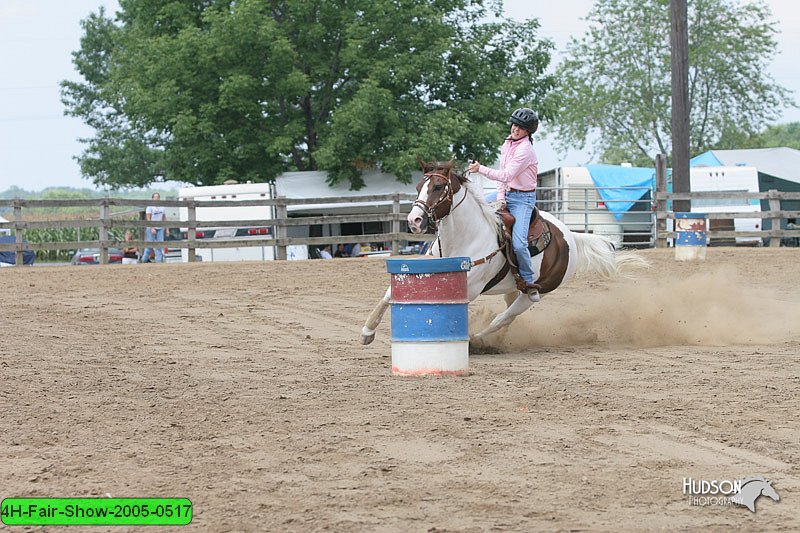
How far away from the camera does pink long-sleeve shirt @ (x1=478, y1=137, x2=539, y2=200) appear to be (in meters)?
9.90

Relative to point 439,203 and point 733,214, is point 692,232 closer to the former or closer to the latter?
point 733,214

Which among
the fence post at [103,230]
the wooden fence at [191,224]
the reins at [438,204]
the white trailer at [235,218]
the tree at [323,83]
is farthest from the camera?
the tree at [323,83]

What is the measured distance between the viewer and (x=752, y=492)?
4.68m

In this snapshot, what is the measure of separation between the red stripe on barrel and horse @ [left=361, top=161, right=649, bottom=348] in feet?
2.29

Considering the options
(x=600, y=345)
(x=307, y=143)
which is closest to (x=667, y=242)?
(x=307, y=143)

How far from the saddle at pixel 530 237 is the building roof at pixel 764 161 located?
2711 cm

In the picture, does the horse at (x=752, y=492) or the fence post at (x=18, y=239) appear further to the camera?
the fence post at (x=18, y=239)

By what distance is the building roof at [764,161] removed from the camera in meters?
36.6

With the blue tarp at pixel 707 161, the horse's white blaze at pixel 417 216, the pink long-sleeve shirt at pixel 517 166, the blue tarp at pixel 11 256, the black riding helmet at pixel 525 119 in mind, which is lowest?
the blue tarp at pixel 11 256

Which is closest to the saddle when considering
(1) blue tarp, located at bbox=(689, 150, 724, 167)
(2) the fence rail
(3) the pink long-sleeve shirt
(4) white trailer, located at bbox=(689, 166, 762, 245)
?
(3) the pink long-sleeve shirt

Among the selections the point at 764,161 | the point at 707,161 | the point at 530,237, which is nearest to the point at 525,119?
the point at 530,237

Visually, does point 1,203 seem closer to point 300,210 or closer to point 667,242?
point 300,210

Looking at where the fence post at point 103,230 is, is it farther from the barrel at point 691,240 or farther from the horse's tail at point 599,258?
the horse's tail at point 599,258

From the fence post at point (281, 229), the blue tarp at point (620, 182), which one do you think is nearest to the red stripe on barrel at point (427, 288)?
the fence post at point (281, 229)
